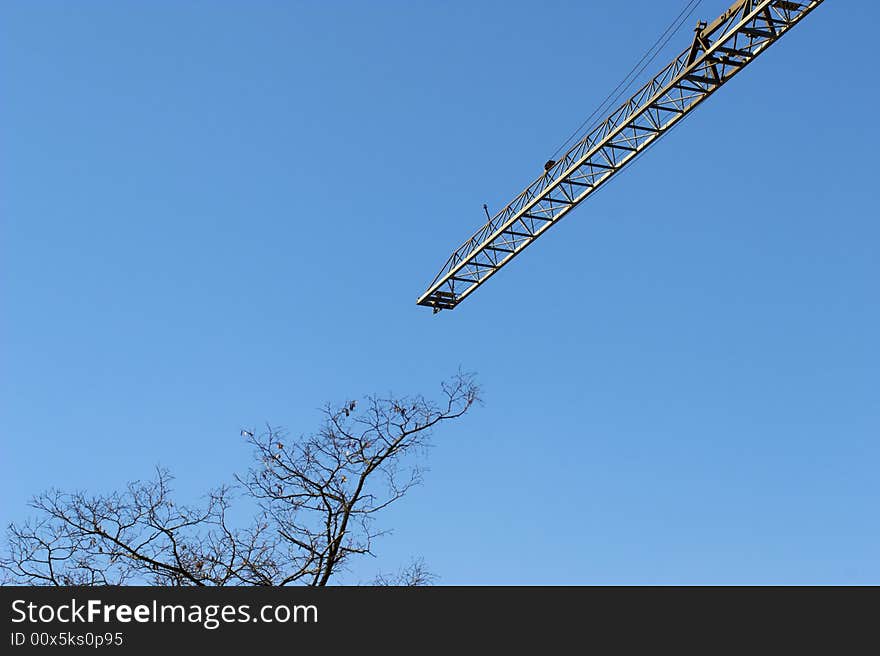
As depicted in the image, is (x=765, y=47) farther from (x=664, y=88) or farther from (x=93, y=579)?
(x=93, y=579)

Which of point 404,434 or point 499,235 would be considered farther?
point 499,235

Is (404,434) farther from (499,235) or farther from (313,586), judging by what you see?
(499,235)

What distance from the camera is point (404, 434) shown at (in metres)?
26.8

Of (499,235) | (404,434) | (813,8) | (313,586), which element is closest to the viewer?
(313,586)
